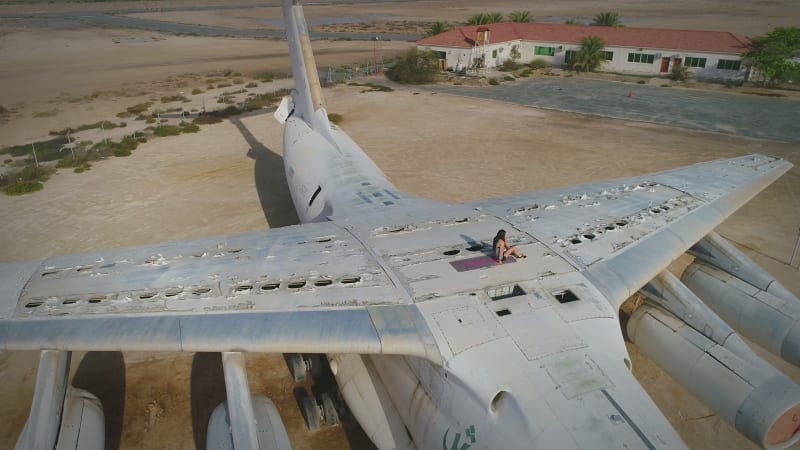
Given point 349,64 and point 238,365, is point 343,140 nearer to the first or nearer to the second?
point 238,365

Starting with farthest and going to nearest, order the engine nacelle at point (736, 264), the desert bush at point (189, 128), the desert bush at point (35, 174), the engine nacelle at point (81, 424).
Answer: the desert bush at point (189, 128) < the desert bush at point (35, 174) < the engine nacelle at point (736, 264) < the engine nacelle at point (81, 424)

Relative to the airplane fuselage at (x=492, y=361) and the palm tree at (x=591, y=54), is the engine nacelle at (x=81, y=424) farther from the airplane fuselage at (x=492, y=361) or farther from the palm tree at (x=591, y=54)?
the palm tree at (x=591, y=54)

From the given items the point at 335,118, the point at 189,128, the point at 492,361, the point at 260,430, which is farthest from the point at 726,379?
the point at 189,128

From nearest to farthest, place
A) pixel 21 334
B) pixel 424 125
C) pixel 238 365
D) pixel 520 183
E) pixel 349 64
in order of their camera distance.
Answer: pixel 21 334 < pixel 238 365 < pixel 520 183 < pixel 424 125 < pixel 349 64

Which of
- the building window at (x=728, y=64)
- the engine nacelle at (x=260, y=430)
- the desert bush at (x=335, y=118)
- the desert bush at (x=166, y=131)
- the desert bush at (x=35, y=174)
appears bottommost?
the engine nacelle at (x=260, y=430)

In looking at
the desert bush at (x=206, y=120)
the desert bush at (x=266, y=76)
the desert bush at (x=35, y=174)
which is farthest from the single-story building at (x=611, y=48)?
the desert bush at (x=35, y=174)

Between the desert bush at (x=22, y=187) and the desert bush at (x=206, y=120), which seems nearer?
the desert bush at (x=22, y=187)

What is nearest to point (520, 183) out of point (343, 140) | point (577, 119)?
point (343, 140)

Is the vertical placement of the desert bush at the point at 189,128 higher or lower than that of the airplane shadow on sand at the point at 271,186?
higher
